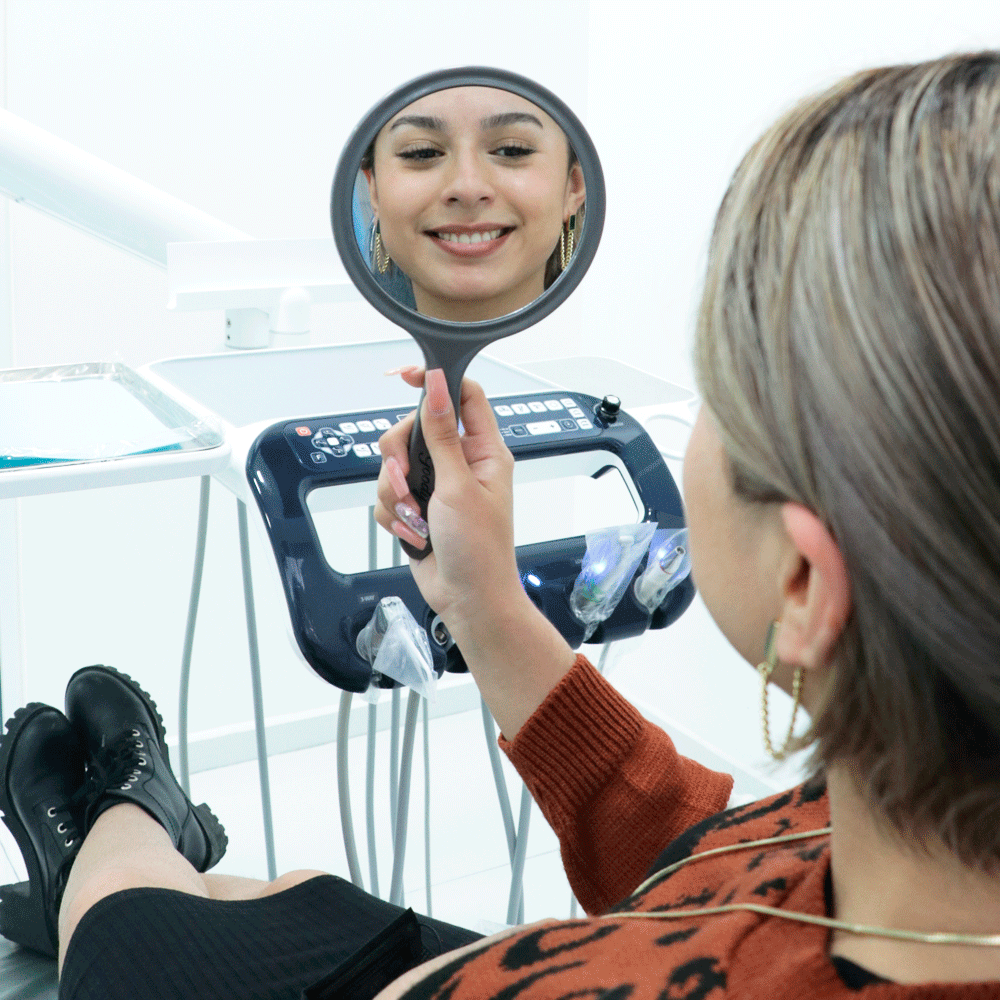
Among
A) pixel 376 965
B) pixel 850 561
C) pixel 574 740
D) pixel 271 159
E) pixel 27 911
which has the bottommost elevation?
pixel 27 911

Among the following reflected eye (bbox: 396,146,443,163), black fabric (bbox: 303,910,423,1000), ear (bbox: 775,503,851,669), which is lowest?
black fabric (bbox: 303,910,423,1000)

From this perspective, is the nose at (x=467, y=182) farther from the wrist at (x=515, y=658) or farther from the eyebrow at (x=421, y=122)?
the wrist at (x=515, y=658)

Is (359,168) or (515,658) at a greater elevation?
(359,168)

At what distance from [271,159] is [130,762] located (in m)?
1.24

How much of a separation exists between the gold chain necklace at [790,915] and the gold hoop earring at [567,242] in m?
0.44

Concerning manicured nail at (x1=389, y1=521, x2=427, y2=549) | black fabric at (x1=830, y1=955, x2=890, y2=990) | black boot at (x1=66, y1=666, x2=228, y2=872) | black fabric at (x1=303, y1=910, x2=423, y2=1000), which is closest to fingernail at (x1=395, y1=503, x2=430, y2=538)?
manicured nail at (x1=389, y1=521, x2=427, y2=549)

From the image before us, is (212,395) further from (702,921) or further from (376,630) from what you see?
(702,921)

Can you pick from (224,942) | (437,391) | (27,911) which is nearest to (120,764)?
(27,911)

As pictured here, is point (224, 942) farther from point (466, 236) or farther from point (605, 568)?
point (466, 236)

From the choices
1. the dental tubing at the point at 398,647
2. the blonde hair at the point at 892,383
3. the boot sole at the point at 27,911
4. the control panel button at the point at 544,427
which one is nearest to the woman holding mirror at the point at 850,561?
the blonde hair at the point at 892,383

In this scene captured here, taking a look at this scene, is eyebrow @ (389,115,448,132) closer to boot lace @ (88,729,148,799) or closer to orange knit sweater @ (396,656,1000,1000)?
orange knit sweater @ (396,656,1000,1000)

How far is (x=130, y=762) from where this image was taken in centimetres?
137

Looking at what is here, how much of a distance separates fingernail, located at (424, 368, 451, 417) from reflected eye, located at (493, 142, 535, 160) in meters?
Result: 0.17

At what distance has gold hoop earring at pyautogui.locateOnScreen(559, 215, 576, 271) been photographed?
0.89m
